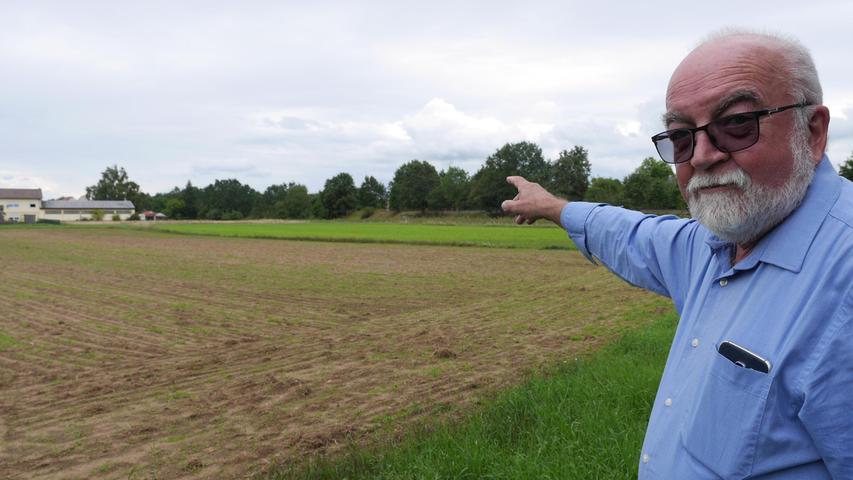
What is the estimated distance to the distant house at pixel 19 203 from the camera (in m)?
128

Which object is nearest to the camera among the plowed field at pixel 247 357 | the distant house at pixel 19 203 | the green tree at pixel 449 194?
the plowed field at pixel 247 357

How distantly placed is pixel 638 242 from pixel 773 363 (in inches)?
39.9

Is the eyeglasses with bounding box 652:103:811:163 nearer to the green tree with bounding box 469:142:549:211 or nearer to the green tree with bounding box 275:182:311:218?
the green tree with bounding box 469:142:549:211

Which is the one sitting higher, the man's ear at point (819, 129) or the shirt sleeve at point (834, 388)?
the man's ear at point (819, 129)

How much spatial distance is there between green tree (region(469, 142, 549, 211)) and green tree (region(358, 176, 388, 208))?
59568mm

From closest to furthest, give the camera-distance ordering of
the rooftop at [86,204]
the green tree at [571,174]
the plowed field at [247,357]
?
the plowed field at [247,357], the green tree at [571,174], the rooftop at [86,204]

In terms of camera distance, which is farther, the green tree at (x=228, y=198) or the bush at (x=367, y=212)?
the green tree at (x=228, y=198)

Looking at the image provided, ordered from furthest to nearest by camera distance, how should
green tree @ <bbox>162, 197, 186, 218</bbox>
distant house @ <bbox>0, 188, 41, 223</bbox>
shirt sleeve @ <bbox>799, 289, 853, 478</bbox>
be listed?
green tree @ <bbox>162, 197, 186, 218</bbox>, distant house @ <bbox>0, 188, 41, 223</bbox>, shirt sleeve @ <bbox>799, 289, 853, 478</bbox>

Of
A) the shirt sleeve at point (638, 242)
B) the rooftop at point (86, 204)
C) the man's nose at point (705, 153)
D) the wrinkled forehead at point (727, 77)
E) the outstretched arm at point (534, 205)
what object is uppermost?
the rooftop at point (86, 204)

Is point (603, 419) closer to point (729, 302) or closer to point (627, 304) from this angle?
point (729, 302)

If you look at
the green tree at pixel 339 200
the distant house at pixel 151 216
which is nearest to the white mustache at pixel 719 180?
the green tree at pixel 339 200

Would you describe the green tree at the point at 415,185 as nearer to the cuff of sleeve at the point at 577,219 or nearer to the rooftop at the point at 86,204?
the rooftop at the point at 86,204

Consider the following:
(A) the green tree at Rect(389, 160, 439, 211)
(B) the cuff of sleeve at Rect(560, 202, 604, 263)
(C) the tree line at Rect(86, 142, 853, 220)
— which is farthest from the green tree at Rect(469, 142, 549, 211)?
(B) the cuff of sleeve at Rect(560, 202, 604, 263)

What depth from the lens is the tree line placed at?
4438 centimetres
